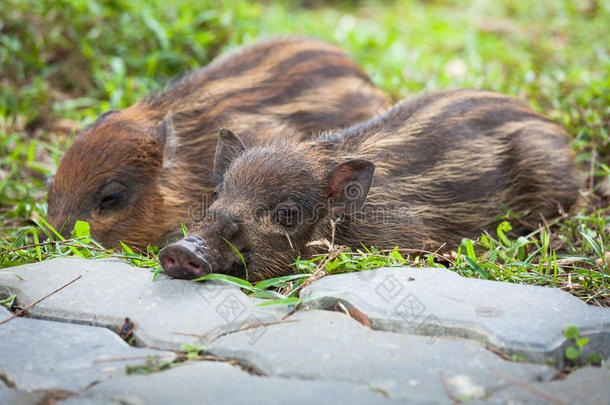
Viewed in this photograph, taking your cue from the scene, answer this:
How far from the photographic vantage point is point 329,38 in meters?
8.21

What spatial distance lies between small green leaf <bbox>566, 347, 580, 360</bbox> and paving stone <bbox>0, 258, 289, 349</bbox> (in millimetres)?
1145

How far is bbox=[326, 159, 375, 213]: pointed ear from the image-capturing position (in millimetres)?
3789

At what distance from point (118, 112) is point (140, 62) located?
2.18 m

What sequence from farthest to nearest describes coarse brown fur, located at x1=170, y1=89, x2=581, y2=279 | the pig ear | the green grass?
the pig ear < the green grass < coarse brown fur, located at x1=170, y1=89, x2=581, y2=279

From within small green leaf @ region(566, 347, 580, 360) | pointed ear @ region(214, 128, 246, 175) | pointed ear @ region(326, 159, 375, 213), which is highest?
pointed ear @ region(214, 128, 246, 175)

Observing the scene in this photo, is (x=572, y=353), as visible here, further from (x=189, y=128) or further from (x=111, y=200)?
(x=189, y=128)

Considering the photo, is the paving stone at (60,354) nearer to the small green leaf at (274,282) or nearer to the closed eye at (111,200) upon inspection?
the small green leaf at (274,282)

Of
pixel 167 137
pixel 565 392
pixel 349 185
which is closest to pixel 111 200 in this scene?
pixel 167 137

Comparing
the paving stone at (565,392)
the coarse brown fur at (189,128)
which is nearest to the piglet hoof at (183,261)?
the coarse brown fur at (189,128)

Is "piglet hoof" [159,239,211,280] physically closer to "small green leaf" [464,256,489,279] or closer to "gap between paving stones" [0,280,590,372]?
"gap between paving stones" [0,280,590,372]

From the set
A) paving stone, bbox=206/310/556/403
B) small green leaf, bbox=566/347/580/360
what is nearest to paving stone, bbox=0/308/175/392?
paving stone, bbox=206/310/556/403

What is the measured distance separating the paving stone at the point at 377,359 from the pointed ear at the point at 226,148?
1709 millimetres

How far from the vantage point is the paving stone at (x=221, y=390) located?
2.09 meters

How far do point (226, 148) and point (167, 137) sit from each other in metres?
0.87
